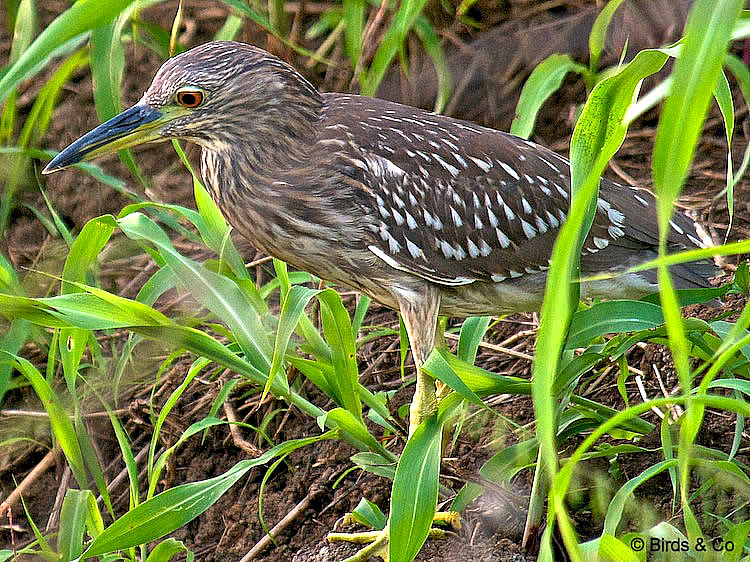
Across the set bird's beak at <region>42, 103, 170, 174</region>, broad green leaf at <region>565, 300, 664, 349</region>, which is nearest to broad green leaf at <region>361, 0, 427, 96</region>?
bird's beak at <region>42, 103, 170, 174</region>

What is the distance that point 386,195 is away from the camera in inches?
103

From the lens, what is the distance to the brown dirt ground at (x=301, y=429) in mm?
2500

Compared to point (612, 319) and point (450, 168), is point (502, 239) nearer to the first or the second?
point (450, 168)

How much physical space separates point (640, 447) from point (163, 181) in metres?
2.52

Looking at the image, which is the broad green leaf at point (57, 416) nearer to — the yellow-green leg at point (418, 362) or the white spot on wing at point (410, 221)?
Result: the yellow-green leg at point (418, 362)

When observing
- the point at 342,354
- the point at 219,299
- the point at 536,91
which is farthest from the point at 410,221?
the point at 536,91

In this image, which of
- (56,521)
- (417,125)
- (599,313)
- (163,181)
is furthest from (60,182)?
(599,313)

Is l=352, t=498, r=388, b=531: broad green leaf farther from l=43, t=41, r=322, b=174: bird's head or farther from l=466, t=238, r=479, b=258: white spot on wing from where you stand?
l=43, t=41, r=322, b=174: bird's head

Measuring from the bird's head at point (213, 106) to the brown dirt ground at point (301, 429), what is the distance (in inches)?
34.5

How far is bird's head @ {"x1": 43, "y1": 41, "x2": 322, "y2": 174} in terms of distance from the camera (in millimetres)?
2512

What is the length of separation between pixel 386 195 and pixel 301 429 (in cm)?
84

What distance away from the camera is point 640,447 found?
2514 mm

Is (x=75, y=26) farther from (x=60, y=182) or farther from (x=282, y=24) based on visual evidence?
(x=60, y=182)

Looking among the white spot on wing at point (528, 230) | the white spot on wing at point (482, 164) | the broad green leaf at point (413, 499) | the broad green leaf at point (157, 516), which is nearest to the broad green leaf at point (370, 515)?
the broad green leaf at point (157, 516)
